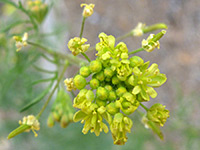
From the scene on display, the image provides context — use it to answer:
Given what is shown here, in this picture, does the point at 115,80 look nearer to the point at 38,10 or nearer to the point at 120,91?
the point at 120,91

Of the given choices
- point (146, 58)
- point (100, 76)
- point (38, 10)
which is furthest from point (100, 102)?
point (146, 58)

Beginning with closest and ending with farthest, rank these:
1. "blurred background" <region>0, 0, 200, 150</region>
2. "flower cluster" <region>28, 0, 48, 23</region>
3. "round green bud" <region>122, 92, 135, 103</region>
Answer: "round green bud" <region>122, 92, 135, 103</region> < "flower cluster" <region>28, 0, 48, 23</region> < "blurred background" <region>0, 0, 200, 150</region>

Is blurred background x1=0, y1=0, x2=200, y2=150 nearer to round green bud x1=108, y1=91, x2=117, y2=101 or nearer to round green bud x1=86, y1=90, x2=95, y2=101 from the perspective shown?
round green bud x1=108, y1=91, x2=117, y2=101

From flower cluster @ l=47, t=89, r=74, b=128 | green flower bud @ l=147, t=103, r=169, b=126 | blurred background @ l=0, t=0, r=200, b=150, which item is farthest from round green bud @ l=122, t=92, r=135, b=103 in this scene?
blurred background @ l=0, t=0, r=200, b=150

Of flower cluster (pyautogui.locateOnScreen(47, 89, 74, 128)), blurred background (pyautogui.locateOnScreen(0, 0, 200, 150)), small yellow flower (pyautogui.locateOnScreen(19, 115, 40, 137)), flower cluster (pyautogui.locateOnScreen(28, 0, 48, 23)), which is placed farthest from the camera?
blurred background (pyautogui.locateOnScreen(0, 0, 200, 150))

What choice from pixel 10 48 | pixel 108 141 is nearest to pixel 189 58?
pixel 108 141

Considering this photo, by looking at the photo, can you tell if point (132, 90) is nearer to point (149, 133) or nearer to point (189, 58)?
point (149, 133)
